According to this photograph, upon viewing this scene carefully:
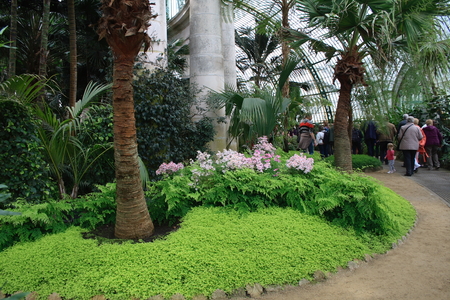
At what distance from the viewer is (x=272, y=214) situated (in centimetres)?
466

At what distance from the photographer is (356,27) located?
6777 mm

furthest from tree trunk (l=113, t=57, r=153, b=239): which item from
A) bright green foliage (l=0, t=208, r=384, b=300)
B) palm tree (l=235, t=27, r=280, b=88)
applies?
palm tree (l=235, t=27, r=280, b=88)

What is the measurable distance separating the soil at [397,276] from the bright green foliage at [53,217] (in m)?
0.24

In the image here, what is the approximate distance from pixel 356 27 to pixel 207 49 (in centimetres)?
397

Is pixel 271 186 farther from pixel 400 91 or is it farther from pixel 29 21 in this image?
pixel 29 21

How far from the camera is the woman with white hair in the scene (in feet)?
30.7

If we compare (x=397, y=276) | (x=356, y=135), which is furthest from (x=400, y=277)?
(x=356, y=135)

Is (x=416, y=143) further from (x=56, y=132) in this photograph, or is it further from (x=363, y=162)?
(x=56, y=132)

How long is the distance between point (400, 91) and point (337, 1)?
602 centimetres

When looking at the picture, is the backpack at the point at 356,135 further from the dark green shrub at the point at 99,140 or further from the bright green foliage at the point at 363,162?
the dark green shrub at the point at 99,140

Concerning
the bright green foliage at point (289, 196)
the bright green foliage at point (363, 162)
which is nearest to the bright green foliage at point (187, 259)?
the bright green foliage at point (289, 196)

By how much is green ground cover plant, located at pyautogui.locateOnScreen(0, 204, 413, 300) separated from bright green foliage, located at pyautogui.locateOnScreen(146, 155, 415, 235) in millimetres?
298

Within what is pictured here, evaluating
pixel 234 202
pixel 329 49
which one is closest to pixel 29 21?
pixel 329 49

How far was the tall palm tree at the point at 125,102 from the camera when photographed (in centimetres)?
389
